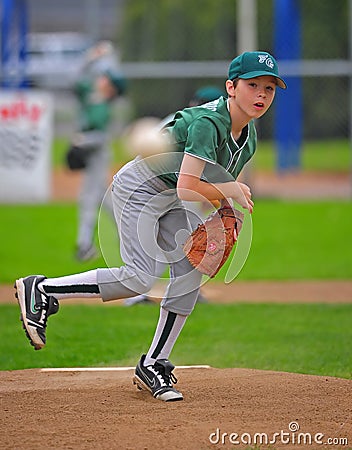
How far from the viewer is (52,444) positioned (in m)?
4.07

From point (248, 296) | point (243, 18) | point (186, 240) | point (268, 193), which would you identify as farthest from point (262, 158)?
point (186, 240)

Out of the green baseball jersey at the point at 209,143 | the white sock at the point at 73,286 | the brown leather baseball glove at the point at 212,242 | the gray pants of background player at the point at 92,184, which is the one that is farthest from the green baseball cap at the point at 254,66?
the gray pants of background player at the point at 92,184

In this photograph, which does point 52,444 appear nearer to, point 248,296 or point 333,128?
point 248,296

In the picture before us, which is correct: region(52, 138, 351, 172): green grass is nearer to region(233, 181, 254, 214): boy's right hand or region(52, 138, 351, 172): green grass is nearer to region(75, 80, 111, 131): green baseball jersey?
region(75, 80, 111, 131): green baseball jersey

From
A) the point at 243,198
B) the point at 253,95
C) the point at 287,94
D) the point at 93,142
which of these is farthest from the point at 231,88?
the point at 287,94

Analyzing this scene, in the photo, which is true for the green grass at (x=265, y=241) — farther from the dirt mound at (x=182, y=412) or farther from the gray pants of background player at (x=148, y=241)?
the gray pants of background player at (x=148, y=241)

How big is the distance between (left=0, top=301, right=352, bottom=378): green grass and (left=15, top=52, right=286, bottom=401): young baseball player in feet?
4.12

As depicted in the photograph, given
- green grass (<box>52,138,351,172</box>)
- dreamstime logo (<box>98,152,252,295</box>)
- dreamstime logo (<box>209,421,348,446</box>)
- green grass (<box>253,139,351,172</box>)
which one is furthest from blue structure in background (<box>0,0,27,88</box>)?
dreamstime logo (<box>209,421,348,446</box>)

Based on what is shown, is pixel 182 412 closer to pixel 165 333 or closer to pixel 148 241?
pixel 165 333

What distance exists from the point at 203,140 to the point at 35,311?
1.21 meters

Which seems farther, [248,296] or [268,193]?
[268,193]

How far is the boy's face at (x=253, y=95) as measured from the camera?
15.3 ft

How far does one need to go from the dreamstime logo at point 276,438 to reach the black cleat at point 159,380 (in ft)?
2.13

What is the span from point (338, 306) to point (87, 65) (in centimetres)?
506
